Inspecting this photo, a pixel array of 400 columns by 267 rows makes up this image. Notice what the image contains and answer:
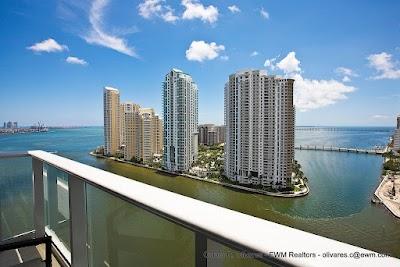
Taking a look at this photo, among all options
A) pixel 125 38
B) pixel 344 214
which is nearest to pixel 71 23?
pixel 125 38

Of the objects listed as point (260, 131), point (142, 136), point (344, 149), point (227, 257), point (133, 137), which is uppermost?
point (227, 257)

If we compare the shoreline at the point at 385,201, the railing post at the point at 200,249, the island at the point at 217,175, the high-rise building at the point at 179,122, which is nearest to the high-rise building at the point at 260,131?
the island at the point at 217,175

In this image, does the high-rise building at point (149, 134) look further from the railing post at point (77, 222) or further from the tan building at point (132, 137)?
the railing post at point (77, 222)

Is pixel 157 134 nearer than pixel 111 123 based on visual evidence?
Yes

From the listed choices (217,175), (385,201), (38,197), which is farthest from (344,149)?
(38,197)

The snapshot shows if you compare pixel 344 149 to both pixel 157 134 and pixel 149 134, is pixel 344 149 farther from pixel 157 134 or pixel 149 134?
pixel 149 134
